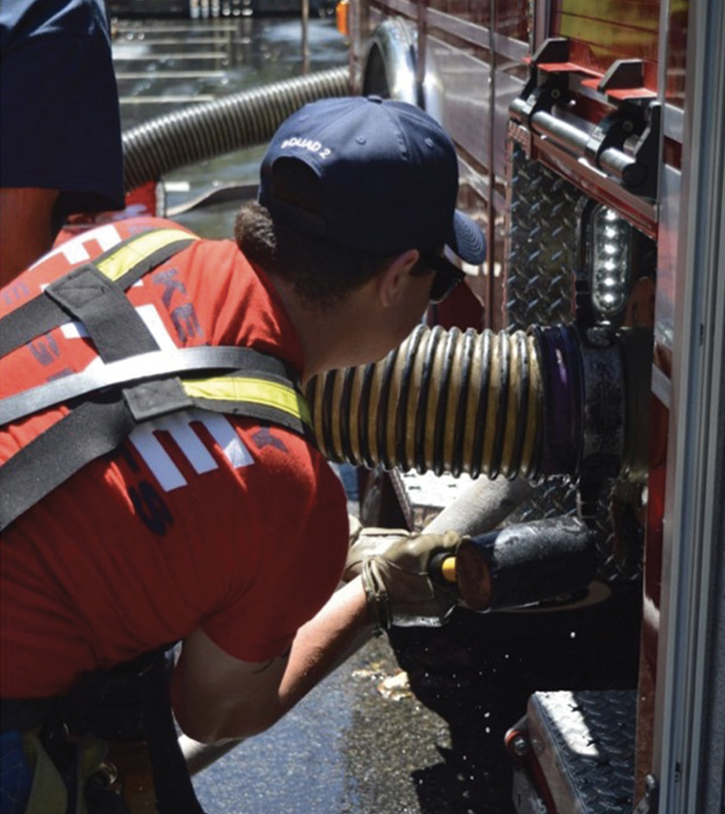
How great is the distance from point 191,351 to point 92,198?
1402mm

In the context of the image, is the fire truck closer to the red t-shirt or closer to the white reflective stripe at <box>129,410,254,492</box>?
the red t-shirt

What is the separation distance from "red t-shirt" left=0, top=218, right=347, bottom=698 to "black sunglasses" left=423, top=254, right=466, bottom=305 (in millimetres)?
259

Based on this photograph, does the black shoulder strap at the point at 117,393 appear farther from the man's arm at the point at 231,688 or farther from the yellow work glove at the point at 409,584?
the yellow work glove at the point at 409,584

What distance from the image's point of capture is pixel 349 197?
1.99 m

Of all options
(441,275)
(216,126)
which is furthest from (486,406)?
(216,126)

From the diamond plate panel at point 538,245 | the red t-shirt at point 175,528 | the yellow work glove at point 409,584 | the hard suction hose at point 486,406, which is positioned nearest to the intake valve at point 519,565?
the yellow work glove at point 409,584

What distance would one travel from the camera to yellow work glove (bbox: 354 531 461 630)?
2525mm

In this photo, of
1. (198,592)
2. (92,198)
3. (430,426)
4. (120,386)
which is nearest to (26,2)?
(92,198)

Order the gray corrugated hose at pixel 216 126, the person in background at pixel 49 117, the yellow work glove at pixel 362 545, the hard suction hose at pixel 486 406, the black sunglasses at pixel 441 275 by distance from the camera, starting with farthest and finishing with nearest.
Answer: the gray corrugated hose at pixel 216 126 → the person in background at pixel 49 117 → the yellow work glove at pixel 362 545 → the hard suction hose at pixel 486 406 → the black sunglasses at pixel 441 275

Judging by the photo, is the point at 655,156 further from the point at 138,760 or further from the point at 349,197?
the point at 138,760

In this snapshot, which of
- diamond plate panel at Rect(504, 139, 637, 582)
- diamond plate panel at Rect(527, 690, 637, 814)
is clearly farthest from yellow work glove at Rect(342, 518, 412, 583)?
diamond plate panel at Rect(504, 139, 637, 582)

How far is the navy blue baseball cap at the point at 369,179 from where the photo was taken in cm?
200

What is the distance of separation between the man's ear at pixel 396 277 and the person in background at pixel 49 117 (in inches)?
48.7

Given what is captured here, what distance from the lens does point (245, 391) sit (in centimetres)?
190
